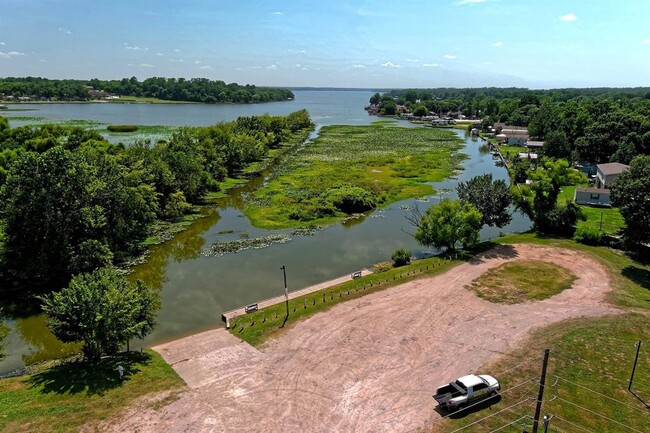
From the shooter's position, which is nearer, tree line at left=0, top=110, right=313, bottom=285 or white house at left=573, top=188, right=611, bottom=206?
tree line at left=0, top=110, right=313, bottom=285

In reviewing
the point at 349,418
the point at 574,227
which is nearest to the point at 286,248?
the point at 349,418

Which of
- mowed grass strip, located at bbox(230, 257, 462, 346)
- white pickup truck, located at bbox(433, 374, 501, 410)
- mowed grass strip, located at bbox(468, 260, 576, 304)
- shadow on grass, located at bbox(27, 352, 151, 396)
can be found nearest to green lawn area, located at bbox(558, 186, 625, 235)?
mowed grass strip, located at bbox(468, 260, 576, 304)

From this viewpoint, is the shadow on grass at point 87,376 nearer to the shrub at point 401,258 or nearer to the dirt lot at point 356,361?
the dirt lot at point 356,361

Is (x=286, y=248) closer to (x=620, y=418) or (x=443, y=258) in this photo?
(x=443, y=258)

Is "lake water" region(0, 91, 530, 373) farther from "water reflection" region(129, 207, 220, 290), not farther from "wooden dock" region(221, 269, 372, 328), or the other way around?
"wooden dock" region(221, 269, 372, 328)

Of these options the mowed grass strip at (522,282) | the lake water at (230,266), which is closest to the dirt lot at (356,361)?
the mowed grass strip at (522,282)

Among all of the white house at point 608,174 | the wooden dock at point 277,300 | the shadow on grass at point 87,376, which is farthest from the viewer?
the white house at point 608,174

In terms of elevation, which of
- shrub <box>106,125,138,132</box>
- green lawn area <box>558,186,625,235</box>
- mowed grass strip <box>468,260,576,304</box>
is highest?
shrub <box>106,125,138,132</box>
